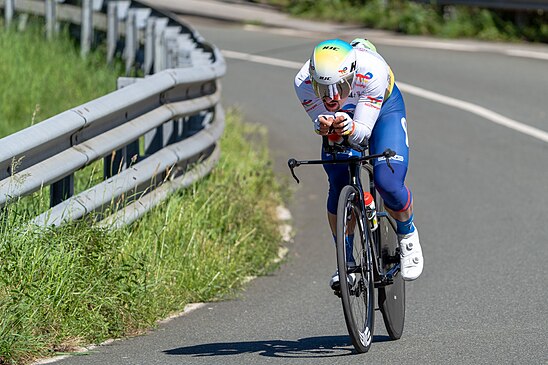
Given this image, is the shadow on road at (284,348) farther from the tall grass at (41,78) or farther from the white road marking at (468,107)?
the white road marking at (468,107)

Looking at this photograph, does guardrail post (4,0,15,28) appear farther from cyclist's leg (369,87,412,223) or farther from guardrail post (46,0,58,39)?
cyclist's leg (369,87,412,223)

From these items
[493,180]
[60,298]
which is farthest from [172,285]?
[493,180]

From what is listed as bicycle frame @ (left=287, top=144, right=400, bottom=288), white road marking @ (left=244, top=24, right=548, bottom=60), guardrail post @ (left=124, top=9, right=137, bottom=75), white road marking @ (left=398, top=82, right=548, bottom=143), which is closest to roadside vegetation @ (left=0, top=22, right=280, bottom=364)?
bicycle frame @ (left=287, top=144, right=400, bottom=288)

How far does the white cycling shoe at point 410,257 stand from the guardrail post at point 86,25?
9.31 meters

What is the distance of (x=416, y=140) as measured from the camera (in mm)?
14219

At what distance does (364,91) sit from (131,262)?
1.78 meters

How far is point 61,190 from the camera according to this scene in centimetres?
736

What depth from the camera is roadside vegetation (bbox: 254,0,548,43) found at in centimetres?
2212

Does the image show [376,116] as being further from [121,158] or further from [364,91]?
[121,158]

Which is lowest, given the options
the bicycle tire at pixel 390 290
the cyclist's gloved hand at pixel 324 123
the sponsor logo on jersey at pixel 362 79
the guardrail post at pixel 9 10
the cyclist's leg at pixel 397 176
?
the guardrail post at pixel 9 10

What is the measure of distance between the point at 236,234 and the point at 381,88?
276 cm

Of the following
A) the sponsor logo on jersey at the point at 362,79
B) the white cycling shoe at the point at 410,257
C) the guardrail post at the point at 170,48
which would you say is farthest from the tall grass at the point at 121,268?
the guardrail post at the point at 170,48

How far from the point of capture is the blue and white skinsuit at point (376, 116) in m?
6.44

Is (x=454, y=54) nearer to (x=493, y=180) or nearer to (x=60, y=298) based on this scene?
(x=493, y=180)
